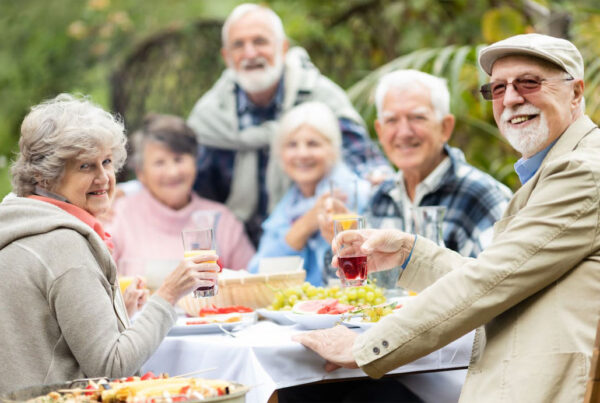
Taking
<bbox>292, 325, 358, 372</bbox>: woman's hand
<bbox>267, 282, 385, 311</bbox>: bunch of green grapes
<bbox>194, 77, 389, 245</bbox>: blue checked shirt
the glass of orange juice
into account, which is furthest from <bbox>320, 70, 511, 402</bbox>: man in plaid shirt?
<bbox>194, 77, 389, 245</bbox>: blue checked shirt

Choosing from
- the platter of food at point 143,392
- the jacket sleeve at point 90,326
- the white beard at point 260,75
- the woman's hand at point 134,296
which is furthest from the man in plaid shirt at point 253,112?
the platter of food at point 143,392

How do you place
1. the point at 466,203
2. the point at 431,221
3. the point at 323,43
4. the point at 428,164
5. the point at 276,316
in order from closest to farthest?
the point at 276,316, the point at 431,221, the point at 466,203, the point at 428,164, the point at 323,43

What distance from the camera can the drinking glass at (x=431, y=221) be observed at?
109 inches

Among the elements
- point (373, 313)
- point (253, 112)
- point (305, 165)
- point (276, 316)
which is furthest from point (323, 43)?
point (373, 313)

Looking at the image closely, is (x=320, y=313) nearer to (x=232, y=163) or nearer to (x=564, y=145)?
(x=564, y=145)

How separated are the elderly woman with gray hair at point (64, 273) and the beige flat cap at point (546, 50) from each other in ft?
3.32

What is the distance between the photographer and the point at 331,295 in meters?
2.73

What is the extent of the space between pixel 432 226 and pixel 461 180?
774 mm

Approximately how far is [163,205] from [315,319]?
2.77 meters

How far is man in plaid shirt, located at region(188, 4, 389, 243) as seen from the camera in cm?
507

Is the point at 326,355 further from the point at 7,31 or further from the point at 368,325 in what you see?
the point at 7,31

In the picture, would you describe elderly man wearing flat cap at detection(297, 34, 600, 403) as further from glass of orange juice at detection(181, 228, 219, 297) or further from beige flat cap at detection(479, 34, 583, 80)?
glass of orange juice at detection(181, 228, 219, 297)

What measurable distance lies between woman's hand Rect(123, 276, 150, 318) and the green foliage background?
1.77 meters

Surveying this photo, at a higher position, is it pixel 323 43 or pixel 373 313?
pixel 323 43
